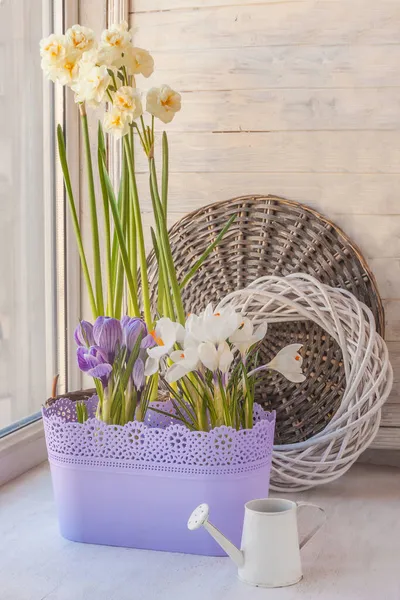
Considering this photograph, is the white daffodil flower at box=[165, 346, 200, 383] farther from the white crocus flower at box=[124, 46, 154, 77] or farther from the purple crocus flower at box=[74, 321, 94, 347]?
the white crocus flower at box=[124, 46, 154, 77]

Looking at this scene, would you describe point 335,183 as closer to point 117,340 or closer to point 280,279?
point 280,279

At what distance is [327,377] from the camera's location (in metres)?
1.35

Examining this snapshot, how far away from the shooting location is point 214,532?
912 millimetres

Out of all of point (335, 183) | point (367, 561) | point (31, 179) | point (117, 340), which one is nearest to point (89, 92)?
point (117, 340)

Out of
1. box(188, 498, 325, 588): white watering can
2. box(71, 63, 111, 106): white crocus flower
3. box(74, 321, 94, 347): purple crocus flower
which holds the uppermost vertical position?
box(71, 63, 111, 106): white crocus flower

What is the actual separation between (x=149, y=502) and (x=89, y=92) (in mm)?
507

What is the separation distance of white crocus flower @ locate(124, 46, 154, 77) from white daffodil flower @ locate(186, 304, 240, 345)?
0.36m

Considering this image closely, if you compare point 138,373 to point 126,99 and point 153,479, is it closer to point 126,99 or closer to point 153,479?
point 153,479

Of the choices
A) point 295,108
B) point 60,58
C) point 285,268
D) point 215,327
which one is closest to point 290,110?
point 295,108

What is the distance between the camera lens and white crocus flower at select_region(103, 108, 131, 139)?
3.41ft

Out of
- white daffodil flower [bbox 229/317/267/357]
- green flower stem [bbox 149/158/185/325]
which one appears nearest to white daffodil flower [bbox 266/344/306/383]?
white daffodil flower [bbox 229/317/267/357]

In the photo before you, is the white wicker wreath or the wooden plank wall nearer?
the white wicker wreath

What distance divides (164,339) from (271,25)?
71 cm

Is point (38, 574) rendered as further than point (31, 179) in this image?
No
